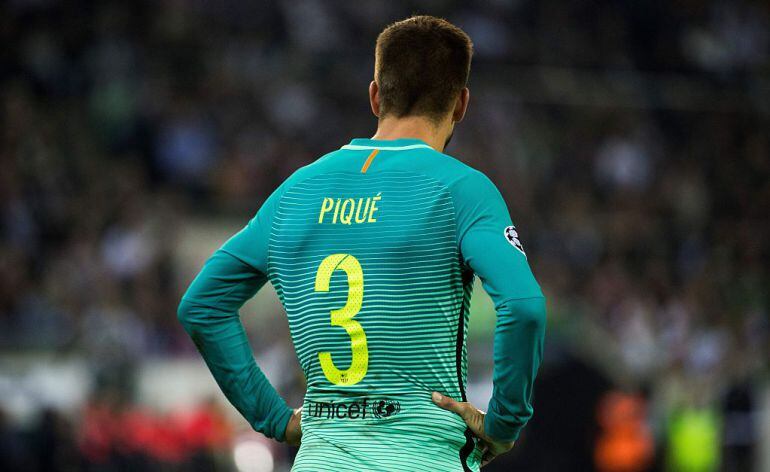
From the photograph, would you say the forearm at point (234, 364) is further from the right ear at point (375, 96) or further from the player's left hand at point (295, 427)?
the right ear at point (375, 96)

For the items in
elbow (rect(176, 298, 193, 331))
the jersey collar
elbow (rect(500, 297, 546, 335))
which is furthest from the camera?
elbow (rect(176, 298, 193, 331))

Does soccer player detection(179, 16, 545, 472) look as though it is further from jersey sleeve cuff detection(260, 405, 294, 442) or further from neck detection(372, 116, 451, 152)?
jersey sleeve cuff detection(260, 405, 294, 442)

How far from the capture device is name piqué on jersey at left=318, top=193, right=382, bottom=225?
2738 millimetres

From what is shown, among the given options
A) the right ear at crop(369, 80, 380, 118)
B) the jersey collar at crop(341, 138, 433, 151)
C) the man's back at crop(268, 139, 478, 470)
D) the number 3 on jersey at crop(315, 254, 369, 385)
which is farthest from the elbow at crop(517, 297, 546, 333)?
the right ear at crop(369, 80, 380, 118)

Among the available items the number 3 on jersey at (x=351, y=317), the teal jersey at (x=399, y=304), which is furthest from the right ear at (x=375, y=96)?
the number 3 on jersey at (x=351, y=317)

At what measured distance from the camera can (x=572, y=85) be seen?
50.8 ft

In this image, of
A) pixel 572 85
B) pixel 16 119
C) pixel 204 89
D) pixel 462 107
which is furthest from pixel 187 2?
pixel 462 107

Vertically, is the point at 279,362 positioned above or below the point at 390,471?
below

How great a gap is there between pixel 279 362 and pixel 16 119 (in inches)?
138

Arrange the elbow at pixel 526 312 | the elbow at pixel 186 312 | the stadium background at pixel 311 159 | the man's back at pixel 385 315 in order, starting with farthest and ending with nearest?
1. the stadium background at pixel 311 159
2. the elbow at pixel 186 312
3. the man's back at pixel 385 315
4. the elbow at pixel 526 312

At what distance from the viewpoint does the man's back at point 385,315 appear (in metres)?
2.68

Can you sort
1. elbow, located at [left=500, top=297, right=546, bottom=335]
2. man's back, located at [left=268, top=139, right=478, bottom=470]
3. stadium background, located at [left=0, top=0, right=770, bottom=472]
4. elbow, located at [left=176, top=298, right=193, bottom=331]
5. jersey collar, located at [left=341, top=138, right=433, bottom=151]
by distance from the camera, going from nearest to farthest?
1. elbow, located at [left=500, top=297, right=546, bottom=335]
2. man's back, located at [left=268, top=139, right=478, bottom=470]
3. jersey collar, located at [left=341, top=138, right=433, bottom=151]
4. elbow, located at [left=176, top=298, right=193, bottom=331]
5. stadium background, located at [left=0, top=0, right=770, bottom=472]

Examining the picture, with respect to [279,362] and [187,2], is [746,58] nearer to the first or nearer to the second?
[187,2]

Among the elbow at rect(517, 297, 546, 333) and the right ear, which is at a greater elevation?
the right ear
